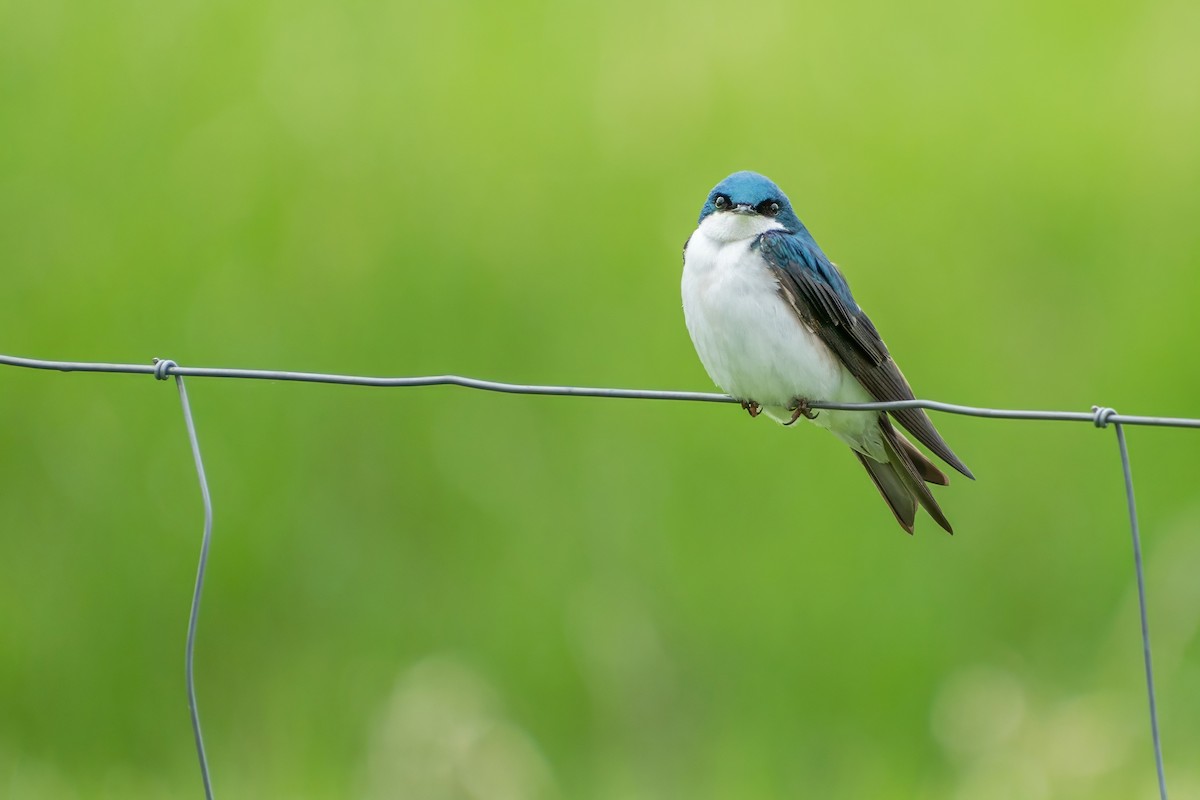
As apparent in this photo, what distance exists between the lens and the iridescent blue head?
3.54m

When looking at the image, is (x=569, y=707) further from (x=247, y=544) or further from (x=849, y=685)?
(x=247, y=544)

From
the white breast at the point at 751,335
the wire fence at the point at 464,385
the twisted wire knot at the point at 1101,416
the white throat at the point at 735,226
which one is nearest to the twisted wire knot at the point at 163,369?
the wire fence at the point at 464,385

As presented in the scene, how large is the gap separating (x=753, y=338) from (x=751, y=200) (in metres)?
0.37

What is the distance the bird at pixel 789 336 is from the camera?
11.0 ft

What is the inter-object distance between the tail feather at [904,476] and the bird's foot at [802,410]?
0.49 ft

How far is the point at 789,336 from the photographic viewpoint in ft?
11.1

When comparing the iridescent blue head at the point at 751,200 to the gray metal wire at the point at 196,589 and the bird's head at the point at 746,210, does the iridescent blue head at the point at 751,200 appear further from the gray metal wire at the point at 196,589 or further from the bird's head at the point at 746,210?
the gray metal wire at the point at 196,589

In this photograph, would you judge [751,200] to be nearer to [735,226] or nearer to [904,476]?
[735,226]

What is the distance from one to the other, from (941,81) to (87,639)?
150 inches

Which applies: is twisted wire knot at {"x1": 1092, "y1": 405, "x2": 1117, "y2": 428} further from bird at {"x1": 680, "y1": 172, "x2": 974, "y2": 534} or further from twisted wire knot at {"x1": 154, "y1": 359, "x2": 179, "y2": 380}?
twisted wire knot at {"x1": 154, "y1": 359, "x2": 179, "y2": 380}

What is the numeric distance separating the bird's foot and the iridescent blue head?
15.9 inches

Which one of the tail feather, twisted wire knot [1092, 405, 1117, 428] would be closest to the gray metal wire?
twisted wire knot [1092, 405, 1117, 428]

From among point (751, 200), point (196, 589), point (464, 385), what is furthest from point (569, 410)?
point (196, 589)

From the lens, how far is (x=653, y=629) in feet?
15.4
